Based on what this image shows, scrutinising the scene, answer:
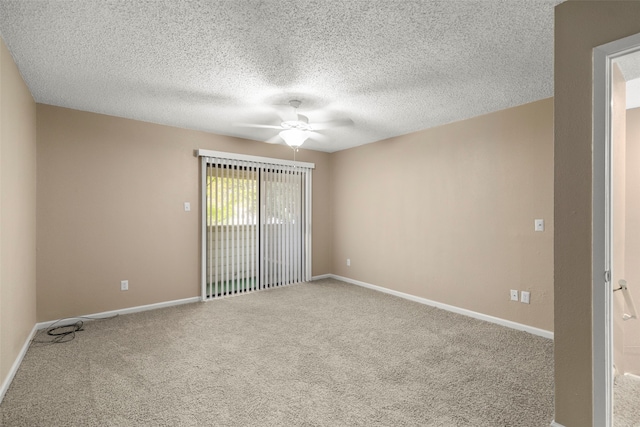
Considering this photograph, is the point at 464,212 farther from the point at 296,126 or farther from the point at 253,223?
the point at 253,223

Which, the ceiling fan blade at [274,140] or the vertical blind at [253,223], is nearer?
the vertical blind at [253,223]

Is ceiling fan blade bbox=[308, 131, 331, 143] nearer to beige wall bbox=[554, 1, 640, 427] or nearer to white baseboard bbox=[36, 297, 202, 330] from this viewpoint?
white baseboard bbox=[36, 297, 202, 330]

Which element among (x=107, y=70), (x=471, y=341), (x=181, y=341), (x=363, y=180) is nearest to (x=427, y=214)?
(x=363, y=180)

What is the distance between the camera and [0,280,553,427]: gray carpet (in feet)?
6.32

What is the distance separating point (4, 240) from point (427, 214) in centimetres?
434

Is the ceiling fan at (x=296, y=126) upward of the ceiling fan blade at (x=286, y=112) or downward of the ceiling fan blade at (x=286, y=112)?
downward

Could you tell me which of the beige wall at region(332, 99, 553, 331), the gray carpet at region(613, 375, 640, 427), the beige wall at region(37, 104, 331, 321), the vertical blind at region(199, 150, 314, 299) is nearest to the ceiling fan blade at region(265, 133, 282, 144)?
the vertical blind at region(199, 150, 314, 299)

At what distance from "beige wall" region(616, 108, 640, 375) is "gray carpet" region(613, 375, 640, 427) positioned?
0.70 metres

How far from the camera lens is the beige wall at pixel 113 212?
3465mm

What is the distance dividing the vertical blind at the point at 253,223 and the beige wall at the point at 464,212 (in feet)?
3.16

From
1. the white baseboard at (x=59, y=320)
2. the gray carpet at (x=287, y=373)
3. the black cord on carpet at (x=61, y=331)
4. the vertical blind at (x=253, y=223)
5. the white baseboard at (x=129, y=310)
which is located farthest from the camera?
the vertical blind at (x=253, y=223)

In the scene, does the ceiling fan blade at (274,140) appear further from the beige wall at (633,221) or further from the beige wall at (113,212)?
the beige wall at (633,221)

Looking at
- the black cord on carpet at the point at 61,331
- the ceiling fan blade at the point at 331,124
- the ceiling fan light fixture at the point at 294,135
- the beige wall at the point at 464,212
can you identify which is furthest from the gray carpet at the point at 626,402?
the black cord on carpet at the point at 61,331

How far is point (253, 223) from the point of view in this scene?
193 inches
